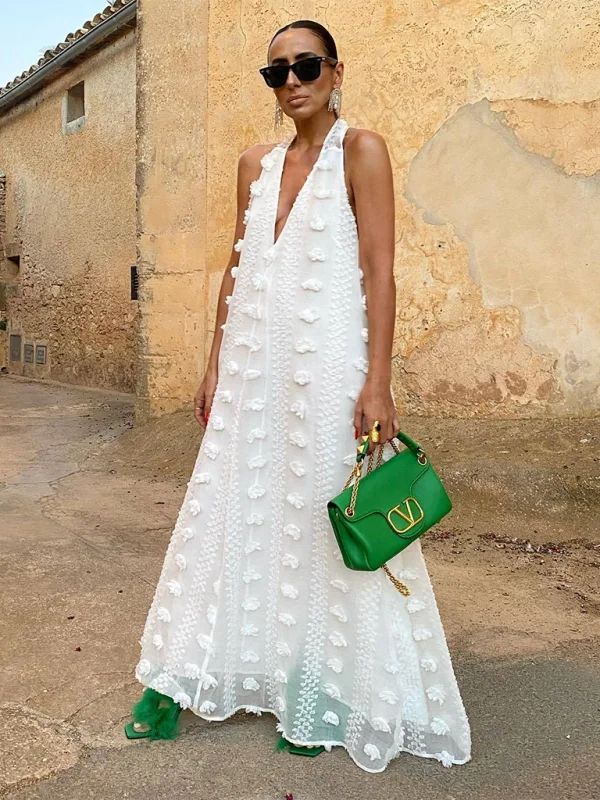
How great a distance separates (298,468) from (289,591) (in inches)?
12.1

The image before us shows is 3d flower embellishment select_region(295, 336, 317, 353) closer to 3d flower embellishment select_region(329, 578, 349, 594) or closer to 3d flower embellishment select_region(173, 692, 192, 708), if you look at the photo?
3d flower embellishment select_region(329, 578, 349, 594)

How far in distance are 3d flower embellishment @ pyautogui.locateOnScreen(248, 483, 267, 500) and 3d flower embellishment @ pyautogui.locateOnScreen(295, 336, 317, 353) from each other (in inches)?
14.1

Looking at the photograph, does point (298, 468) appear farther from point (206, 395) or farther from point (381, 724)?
point (381, 724)

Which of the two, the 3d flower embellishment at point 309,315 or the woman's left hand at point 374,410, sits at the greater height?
the 3d flower embellishment at point 309,315

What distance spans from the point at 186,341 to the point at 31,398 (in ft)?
15.5

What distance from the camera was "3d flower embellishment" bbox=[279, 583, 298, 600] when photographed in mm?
2016

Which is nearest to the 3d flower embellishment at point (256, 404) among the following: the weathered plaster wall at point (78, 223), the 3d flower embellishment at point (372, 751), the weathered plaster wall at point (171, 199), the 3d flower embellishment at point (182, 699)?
the 3d flower embellishment at point (182, 699)

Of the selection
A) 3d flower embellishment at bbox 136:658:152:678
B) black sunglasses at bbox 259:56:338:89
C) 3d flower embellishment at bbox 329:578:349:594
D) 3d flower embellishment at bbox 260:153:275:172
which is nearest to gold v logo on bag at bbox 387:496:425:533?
3d flower embellishment at bbox 329:578:349:594

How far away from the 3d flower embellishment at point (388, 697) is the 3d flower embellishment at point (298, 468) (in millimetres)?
547

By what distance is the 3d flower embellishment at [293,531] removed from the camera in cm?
201

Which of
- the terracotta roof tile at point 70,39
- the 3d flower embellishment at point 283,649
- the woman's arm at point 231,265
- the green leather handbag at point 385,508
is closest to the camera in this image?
the green leather handbag at point 385,508

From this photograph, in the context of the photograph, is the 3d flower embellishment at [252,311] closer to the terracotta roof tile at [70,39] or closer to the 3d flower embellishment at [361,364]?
the 3d flower embellishment at [361,364]

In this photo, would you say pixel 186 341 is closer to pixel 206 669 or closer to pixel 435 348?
pixel 435 348

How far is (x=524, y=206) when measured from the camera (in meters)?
4.66
